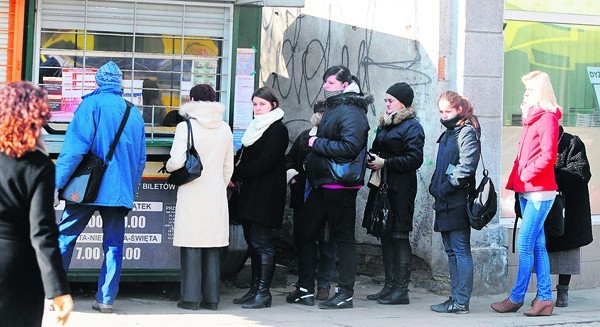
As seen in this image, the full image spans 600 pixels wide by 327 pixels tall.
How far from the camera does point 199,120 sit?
770 cm

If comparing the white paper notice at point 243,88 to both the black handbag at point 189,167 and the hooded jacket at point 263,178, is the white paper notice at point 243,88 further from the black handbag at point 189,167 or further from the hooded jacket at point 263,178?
the black handbag at point 189,167

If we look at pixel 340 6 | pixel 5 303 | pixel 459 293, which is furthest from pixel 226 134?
pixel 5 303

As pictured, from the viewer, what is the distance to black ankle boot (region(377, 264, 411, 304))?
8.38 metres

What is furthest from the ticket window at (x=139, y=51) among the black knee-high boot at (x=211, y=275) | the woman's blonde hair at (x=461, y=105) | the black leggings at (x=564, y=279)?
the black leggings at (x=564, y=279)

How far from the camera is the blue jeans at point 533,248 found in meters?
7.98

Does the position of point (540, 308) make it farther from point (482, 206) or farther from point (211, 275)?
point (211, 275)

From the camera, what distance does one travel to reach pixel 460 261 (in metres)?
7.96

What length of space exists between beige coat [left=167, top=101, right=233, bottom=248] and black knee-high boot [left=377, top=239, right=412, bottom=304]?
1484 millimetres

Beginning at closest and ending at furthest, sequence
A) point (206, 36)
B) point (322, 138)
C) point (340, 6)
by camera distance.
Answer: point (322, 138) < point (206, 36) < point (340, 6)

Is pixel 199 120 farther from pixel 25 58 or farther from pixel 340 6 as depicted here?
pixel 340 6

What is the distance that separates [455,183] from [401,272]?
1.01m

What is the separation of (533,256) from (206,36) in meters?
3.10

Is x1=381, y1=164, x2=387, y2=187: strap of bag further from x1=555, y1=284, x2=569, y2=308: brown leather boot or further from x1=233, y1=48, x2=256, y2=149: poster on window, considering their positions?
x1=555, y1=284, x2=569, y2=308: brown leather boot

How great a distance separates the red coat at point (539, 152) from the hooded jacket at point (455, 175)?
0.39 m
